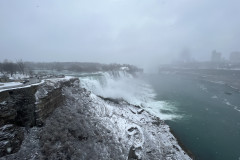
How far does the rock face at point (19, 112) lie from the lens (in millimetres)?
8445

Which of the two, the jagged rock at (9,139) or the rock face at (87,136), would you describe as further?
the rock face at (87,136)

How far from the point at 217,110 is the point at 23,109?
33.9 meters

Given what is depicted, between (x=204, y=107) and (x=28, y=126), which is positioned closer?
(x=28, y=126)

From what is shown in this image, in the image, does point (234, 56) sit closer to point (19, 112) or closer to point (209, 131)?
point (209, 131)

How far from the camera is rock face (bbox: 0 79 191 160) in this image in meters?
9.44

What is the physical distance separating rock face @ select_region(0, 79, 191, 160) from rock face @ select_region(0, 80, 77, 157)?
108mm

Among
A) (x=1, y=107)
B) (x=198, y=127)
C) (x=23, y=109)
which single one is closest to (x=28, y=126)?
(x=23, y=109)

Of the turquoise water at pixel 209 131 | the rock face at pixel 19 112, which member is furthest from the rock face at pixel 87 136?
the turquoise water at pixel 209 131

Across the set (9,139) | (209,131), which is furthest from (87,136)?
(209,131)

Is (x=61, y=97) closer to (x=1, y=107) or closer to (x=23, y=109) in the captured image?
(x=23, y=109)

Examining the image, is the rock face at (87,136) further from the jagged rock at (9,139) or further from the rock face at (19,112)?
the jagged rock at (9,139)

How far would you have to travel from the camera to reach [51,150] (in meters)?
9.09

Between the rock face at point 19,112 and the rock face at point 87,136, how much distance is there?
108 millimetres

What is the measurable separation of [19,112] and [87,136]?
5.84 metres
